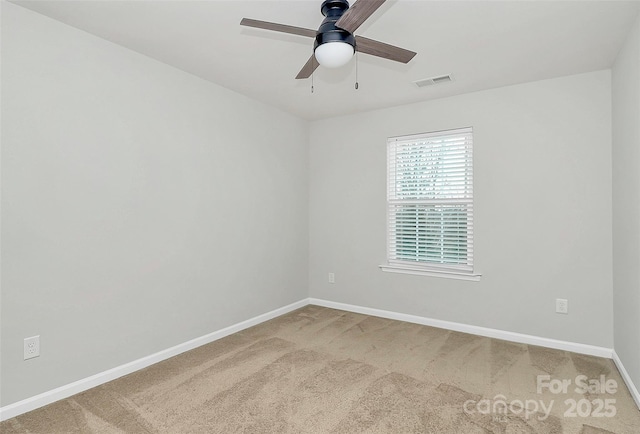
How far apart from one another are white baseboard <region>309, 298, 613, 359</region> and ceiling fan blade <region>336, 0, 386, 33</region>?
3.22m

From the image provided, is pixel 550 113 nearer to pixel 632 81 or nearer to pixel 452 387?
pixel 632 81

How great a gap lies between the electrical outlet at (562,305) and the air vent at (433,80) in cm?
234

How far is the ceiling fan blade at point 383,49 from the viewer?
2002 millimetres

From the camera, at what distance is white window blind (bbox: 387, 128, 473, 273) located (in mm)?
3791

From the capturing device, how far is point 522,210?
3.46 meters

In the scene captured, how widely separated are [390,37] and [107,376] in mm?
3294

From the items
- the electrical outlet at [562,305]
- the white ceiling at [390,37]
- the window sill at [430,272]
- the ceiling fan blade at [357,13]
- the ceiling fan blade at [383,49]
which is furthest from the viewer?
the window sill at [430,272]

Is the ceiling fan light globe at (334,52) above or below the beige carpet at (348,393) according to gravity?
above

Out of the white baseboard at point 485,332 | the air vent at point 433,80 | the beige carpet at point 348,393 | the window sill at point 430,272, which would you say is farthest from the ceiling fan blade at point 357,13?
the white baseboard at point 485,332

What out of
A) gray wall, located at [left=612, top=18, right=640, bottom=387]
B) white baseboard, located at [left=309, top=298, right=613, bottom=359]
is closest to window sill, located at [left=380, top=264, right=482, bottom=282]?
white baseboard, located at [left=309, top=298, right=613, bottom=359]

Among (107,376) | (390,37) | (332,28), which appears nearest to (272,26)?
(332,28)

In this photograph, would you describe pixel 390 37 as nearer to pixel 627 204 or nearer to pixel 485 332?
pixel 627 204

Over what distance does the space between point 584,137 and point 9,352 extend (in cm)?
473

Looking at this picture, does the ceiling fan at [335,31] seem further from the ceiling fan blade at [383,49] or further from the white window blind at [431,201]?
the white window blind at [431,201]
